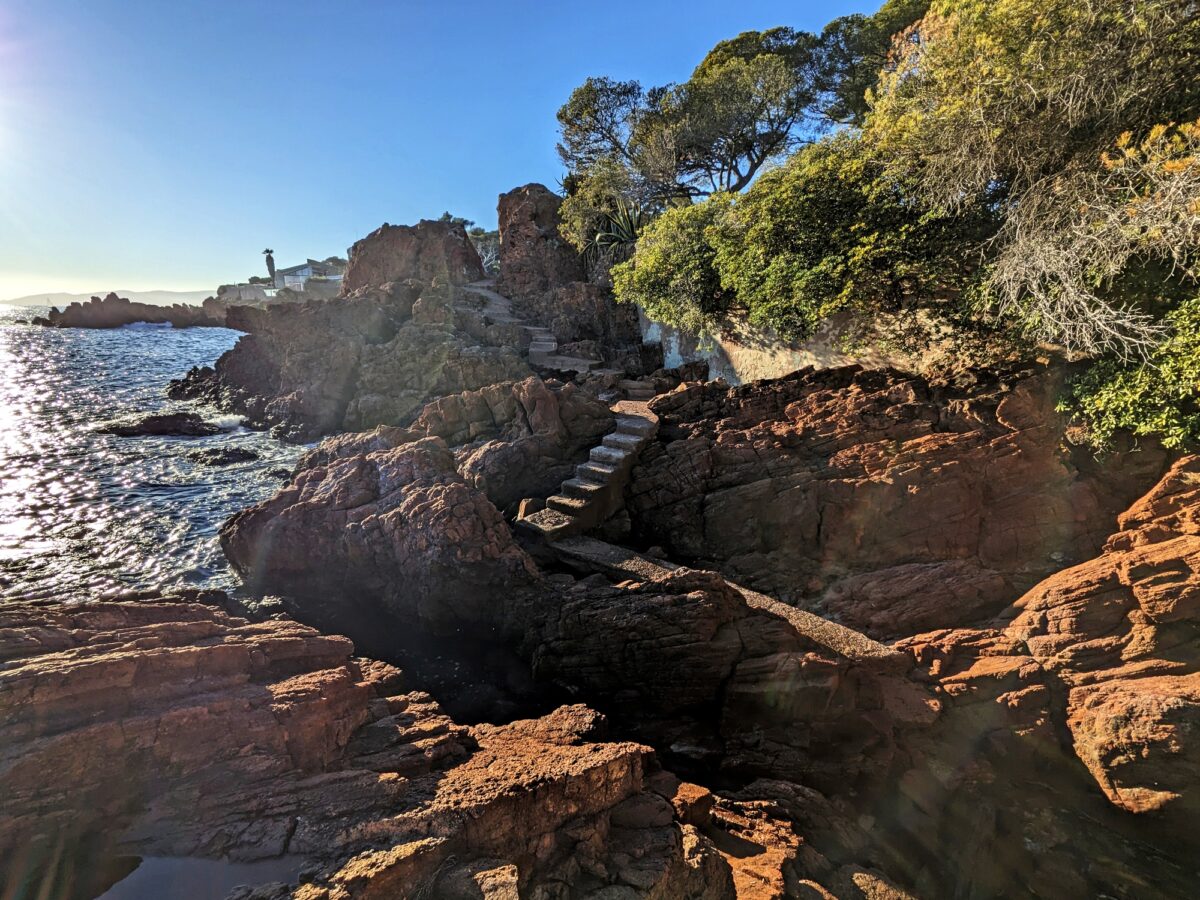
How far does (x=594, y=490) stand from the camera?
11.2 metres

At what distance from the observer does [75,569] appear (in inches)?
451

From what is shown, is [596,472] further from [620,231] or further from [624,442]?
[620,231]

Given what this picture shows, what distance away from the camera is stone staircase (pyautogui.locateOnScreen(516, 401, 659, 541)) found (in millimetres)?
10773

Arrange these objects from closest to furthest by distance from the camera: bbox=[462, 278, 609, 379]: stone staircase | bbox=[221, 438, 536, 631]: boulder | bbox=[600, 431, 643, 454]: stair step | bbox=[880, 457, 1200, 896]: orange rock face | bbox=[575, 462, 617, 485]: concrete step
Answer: bbox=[880, 457, 1200, 896]: orange rock face
bbox=[221, 438, 536, 631]: boulder
bbox=[575, 462, 617, 485]: concrete step
bbox=[600, 431, 643, 454]: stair step
bbox=[462, 278, 609, 379]: stone staircase

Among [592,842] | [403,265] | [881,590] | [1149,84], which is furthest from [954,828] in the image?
[403,265]

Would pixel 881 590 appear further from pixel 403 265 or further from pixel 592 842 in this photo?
pixel 403 265

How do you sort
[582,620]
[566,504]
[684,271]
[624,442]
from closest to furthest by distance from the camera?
[582,620] → [566,504] → [624,442] → [684,271]

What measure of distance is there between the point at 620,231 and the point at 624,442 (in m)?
19.5

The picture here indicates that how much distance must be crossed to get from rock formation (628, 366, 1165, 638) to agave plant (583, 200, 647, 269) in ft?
57.5

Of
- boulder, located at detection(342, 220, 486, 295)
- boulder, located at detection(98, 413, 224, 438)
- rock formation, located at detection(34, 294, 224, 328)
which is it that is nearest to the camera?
boulder, located at detection(98, 413, 224, 438)

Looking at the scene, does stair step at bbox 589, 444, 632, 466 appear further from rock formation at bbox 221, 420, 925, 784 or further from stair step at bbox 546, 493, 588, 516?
rock formation at bbox 221, 420, 925, 784

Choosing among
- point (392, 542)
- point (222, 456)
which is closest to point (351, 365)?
point (222, 456)

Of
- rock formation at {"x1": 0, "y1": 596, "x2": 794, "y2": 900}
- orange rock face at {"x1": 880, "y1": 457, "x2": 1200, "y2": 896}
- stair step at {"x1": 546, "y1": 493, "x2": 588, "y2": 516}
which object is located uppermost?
stair step at {"x1": 546, "y1": 493, "x2": 588, "y2": 516}

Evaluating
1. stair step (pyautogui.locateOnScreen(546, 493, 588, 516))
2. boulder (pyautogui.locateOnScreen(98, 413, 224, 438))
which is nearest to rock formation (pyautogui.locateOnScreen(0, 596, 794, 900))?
stair step (pyautogui.locateOnScreen(546, 493, 588, 516))
